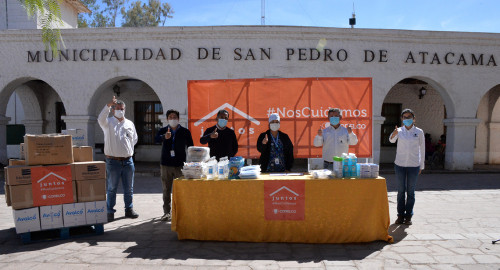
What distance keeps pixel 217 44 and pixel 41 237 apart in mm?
7165

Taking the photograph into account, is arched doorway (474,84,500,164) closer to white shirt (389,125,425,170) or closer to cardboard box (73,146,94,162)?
white shirt (389,125,425,170)

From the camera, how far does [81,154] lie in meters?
4.95

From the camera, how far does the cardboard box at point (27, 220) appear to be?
4277 mm

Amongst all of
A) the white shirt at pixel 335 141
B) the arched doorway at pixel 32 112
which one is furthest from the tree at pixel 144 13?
the white shirt at pixel 335 141

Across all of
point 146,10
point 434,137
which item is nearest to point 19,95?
point 434,137

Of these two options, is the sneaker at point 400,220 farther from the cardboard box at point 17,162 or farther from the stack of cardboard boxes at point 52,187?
the cardboard box at point 17,162

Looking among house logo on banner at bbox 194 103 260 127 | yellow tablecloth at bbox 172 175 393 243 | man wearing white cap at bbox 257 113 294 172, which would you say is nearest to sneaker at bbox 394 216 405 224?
yellow tablecloth at bbox 172 175 393 243

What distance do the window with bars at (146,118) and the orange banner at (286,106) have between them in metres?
6.98

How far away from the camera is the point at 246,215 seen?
425 cm

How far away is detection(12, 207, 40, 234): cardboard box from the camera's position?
4277 millimetres

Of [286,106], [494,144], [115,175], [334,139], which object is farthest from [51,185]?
[494,144]

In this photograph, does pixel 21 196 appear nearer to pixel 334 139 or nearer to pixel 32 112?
pixel 334 139

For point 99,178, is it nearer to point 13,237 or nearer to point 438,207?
point 13,237

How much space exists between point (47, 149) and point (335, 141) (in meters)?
4.17
